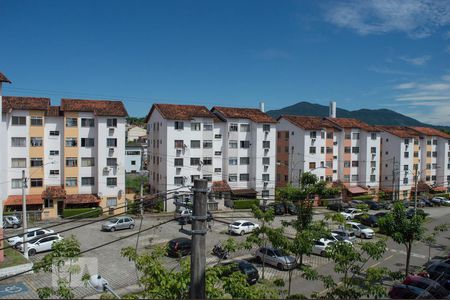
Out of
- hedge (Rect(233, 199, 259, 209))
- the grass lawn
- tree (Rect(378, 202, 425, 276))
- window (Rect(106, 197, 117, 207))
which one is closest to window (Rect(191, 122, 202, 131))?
hedge (Rect(233, 199, 259, 209))

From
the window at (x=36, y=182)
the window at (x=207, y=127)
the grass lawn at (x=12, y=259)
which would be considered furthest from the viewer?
the window at (x=207, y=127)

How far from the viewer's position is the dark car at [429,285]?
1998 centimetres

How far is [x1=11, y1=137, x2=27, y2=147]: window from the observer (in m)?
40.7

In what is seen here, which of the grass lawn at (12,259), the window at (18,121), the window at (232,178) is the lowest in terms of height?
the grass lawn at (12,259)

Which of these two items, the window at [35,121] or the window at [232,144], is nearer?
the window at [35,121]

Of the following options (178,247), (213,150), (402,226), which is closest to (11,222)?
(178,247)

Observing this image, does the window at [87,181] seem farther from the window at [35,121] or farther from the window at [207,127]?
the window at [207,127]

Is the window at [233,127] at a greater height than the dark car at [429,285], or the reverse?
the window at [233,127]

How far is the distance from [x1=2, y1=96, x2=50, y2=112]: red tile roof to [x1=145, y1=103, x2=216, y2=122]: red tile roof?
13.2m

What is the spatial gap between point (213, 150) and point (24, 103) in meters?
23.2

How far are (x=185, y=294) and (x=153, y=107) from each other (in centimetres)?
4397

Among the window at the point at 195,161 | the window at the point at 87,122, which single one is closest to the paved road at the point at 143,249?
the window at the point at 195,161

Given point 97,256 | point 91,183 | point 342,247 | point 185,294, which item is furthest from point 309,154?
point 185,294

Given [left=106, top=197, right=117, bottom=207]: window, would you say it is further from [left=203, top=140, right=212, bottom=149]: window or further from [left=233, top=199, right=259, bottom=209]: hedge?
[left=233, top=199, right=259, bottom=209]: hedge
